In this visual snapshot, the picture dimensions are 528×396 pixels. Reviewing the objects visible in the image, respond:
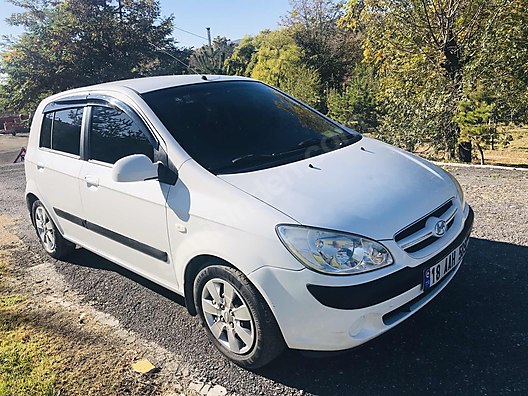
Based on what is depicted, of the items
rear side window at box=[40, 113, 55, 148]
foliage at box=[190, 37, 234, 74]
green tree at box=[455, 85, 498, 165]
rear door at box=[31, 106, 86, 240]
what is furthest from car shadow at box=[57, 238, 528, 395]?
foliage at box=[190, 37, 234, 74]

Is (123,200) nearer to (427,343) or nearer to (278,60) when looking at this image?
(427,343)

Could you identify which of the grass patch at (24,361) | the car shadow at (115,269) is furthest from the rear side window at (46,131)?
the grass patch at (24,361)

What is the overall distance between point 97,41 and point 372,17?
2368 cm

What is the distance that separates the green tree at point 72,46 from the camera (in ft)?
95.1

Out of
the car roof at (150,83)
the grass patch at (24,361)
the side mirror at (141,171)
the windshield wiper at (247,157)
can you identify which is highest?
the car roof at (150,83)

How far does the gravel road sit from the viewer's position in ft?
7.79

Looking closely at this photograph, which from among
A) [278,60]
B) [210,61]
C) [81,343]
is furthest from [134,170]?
[278,60]

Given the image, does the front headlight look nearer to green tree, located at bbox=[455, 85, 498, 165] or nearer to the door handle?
the door handle

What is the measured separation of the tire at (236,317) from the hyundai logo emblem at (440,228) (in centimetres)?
106

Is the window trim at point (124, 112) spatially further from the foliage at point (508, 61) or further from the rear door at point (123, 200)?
the foliage at point (508, 61)

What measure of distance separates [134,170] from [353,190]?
1.36m

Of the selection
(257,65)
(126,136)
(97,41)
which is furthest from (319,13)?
(126,136)

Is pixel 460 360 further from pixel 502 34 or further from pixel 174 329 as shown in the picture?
pixel 502 34

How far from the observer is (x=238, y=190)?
251cm
